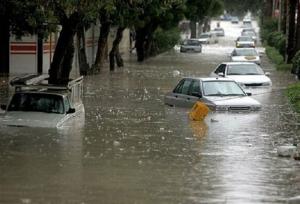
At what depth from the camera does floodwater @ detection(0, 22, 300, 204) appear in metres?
12.2

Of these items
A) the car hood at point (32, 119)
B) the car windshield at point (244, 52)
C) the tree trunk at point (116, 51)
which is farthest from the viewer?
the car windshield at point (244, 52)

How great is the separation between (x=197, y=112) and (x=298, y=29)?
2554 cm

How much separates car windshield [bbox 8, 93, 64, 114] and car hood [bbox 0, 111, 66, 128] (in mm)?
137

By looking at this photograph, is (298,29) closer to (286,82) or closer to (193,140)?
(286,82)

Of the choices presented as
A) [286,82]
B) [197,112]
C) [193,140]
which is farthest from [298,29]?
[193,140]

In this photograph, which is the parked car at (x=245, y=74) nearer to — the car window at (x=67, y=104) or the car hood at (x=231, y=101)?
the car hood at (x=231, y=101)

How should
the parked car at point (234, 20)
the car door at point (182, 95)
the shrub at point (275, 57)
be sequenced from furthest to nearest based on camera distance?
the parked car at point (234, 20) → the shrub at point (275, 57) → the car door at point (182, 95)

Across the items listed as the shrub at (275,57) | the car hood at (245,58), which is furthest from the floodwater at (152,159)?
the shrub at (275,57)

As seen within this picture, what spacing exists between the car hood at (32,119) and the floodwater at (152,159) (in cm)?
30

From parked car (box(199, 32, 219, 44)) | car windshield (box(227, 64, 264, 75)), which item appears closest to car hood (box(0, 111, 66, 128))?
car windshield (box(227, 64, 264, 75))

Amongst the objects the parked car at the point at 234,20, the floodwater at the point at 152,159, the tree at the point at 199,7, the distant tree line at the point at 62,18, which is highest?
the parked car at the point at 234,20

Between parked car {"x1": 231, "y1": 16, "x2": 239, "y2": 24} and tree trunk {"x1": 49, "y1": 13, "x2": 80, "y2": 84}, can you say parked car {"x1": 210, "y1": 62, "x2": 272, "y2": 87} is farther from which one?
parked car {"x1": 231, "y1": 16, "x2": 239, "y2": 24}

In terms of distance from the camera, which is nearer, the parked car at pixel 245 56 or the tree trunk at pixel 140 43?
the parked car at pixel 245 56

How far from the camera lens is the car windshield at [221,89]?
2592 centimetres
